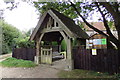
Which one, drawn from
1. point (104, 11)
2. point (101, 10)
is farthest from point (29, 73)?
point (104, 11)

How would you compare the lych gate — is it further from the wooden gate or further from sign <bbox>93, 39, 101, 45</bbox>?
sign <bbox>93, 39, 101, 45</bbox>

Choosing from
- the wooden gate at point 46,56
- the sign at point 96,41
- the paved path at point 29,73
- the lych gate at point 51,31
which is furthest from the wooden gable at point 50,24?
the sign at point 96,41

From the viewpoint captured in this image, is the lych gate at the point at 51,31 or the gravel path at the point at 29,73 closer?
the gravel path at the point at 29,73

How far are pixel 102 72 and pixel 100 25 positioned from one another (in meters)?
23.3

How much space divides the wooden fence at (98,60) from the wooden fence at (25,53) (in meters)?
5.00

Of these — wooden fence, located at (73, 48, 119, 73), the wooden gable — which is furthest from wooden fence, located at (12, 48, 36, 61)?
wooden fence, located at (73, 48, 119, 73)

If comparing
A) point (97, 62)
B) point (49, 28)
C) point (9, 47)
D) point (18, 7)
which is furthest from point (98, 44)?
point (9, 47)

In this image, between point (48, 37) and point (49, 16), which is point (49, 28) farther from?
point (48, 37)

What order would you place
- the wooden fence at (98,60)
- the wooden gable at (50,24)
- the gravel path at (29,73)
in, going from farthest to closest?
the wooden gable at (50,24) → the wooden fence at (98,60) → the gravel path at (29,73)

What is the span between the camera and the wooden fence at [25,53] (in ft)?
32.9

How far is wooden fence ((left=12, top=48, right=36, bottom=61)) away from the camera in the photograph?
10016 millimetres

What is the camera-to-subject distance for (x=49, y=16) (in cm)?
815

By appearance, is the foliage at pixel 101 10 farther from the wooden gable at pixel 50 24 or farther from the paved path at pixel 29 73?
the paved path at pixel 29 73

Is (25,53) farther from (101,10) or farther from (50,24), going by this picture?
(101,10)
